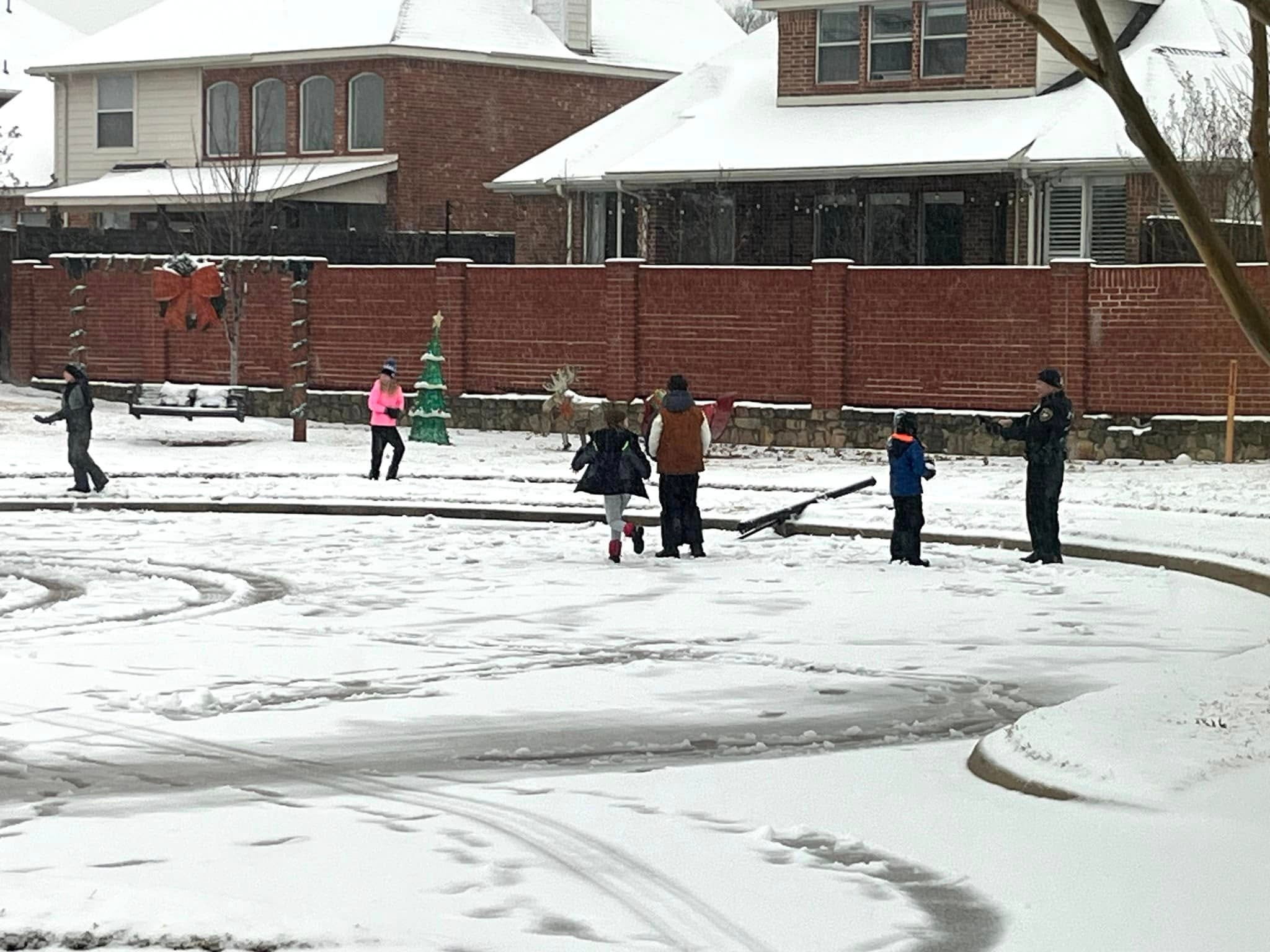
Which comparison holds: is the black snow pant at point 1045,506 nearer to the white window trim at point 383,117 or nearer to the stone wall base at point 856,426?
the stone wall base at point 856,426

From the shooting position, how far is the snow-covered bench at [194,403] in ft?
114

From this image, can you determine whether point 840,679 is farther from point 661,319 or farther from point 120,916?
point 661,319

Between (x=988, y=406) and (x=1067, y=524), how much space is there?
8860 mm

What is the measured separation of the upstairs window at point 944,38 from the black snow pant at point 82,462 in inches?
708

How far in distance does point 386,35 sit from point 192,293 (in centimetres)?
1086

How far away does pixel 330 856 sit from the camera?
8.91 m

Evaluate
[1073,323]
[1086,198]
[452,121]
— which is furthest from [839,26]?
[1073,323]

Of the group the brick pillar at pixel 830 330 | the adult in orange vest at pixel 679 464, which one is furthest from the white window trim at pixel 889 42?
the adult in orange vest at pixel 679 464

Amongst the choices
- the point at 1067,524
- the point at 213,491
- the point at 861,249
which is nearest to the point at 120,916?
the point at 1067,524

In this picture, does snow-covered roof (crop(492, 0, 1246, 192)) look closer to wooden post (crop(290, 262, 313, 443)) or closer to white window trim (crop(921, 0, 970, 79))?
white window trim (crop(921, 0, 970, 79))

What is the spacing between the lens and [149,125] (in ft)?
161

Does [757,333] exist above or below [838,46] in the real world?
below

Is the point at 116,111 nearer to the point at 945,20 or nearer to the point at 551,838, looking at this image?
the point at 945,20

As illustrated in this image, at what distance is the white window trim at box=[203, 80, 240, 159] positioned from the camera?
1869 inches
